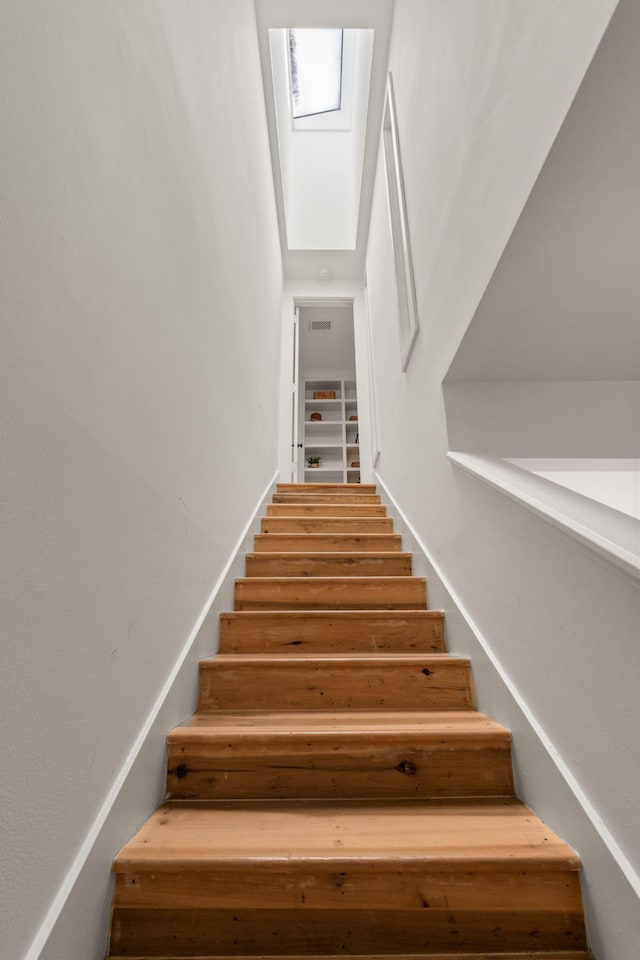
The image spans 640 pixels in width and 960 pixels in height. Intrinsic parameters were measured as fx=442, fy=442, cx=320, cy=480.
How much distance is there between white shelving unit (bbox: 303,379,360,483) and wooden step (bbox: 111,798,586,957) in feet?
16.2

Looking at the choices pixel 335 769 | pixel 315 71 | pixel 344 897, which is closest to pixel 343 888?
pixel 344 897

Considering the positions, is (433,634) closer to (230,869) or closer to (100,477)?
(230,869)

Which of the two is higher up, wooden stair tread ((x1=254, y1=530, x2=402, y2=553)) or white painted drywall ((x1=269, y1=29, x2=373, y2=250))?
white painted drywall ((x1=269, y1=29, x2=373, y2=250))

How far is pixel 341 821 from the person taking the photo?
1.00 metres

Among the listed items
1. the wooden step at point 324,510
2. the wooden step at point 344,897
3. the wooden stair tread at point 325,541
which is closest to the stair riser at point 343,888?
the wooden step at point 344,897

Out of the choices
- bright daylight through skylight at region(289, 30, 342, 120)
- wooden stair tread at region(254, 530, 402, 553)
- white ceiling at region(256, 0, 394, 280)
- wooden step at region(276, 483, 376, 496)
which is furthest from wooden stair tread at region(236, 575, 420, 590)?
bright daylight through skylight at region(289, 30, 342, 120)

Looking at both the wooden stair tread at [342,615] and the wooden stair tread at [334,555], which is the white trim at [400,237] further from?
the wooden stair tread at [342,615]

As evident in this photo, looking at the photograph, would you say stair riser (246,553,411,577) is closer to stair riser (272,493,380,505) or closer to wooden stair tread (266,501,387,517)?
wooden stair tread (266,501,387,517)

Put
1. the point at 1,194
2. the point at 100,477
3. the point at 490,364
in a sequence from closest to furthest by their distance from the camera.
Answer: the point at 1,194, the point at 100,477, the point at 490,364

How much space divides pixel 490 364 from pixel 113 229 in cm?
123

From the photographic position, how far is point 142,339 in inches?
43.3

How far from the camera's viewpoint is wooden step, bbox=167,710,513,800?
3.65 ft

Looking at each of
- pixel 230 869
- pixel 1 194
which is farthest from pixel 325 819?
pixel 1 194

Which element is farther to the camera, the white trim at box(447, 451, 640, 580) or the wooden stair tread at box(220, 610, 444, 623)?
the wooden stair tread at box(220, 610, 444, 623)
